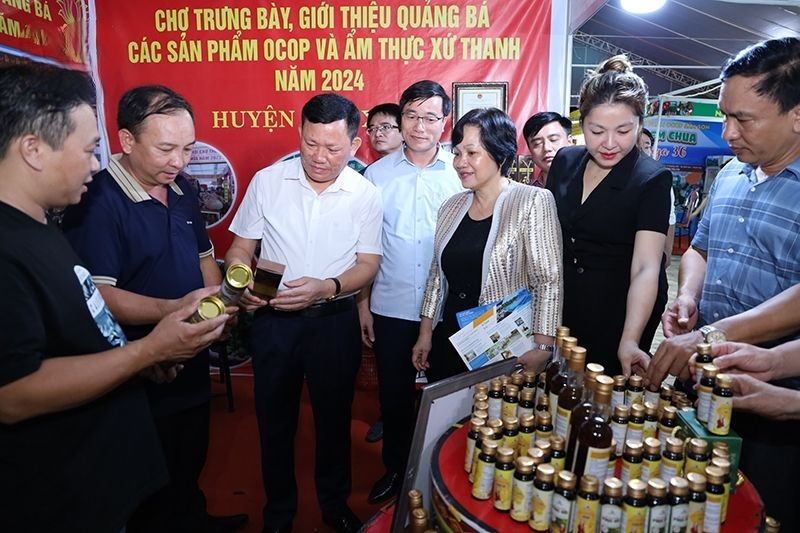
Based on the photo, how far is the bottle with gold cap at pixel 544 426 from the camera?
1.22m

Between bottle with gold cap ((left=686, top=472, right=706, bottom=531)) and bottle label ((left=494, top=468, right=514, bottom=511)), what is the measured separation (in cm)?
A: 32

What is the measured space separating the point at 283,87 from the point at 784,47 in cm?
284

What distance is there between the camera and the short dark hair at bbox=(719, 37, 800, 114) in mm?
1475

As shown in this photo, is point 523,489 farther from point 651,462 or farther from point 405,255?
point 405,255

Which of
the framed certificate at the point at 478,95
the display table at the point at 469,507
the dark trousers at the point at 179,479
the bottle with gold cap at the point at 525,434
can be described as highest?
the framed certificate at the point at 478,95

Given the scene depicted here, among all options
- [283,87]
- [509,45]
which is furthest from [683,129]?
[283,87]

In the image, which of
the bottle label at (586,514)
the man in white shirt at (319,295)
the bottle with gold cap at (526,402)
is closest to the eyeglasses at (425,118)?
the man in white shirt at (319,295)

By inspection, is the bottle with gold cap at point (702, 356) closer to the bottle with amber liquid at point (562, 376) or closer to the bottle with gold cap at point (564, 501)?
the bottle with amber liquid at point (562, 376)

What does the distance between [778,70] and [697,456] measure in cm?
106

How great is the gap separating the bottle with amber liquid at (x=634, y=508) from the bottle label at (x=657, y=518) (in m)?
0.01

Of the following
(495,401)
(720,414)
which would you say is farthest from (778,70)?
(495,401)

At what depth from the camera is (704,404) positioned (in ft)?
4.00

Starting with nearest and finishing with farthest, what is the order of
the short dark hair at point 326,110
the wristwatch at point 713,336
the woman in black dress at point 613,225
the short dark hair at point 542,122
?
the wristwatch at point 713,336
the woman in black dress at point 613,225
the short dark hair at point 326,110
the short dark hair at point 542,122

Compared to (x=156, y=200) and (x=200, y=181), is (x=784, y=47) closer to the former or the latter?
(x=156, y=200)
